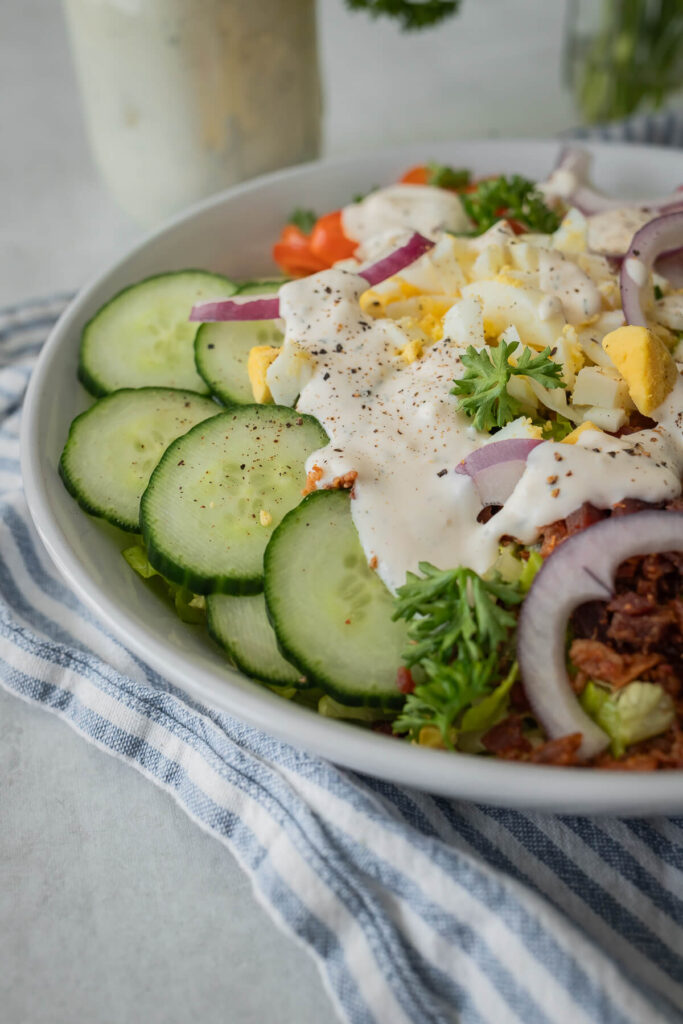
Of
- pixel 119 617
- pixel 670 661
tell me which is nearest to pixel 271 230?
pixel 119 617

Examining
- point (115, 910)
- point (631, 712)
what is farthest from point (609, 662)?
point (115, 910)

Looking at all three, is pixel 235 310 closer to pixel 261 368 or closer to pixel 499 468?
pixel 261 368

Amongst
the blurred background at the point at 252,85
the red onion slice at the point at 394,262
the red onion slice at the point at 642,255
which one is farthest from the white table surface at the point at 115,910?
the blurred background at the point at 252,85

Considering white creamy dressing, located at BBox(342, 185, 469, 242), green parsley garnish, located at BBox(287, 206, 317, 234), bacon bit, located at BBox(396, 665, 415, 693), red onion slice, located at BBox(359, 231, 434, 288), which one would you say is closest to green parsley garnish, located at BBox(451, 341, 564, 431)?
red onion slice, located at BBox(359, 231, 434, 288)

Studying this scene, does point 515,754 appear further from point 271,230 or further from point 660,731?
point 271,230

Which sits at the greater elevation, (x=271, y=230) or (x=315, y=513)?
(x=271, y=230)
